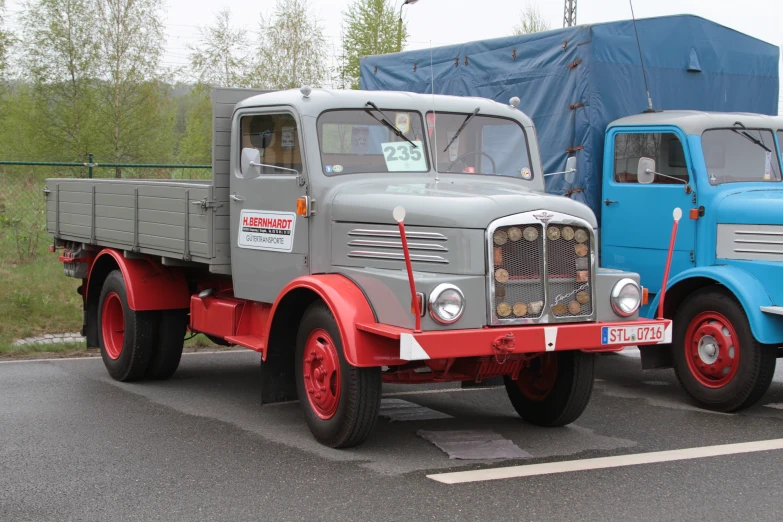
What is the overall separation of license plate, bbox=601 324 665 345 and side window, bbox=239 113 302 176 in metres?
2.38

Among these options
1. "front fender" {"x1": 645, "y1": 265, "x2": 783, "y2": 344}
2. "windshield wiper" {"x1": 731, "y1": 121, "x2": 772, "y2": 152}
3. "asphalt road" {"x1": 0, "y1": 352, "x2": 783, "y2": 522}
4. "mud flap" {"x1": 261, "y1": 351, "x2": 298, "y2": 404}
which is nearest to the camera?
"asphalt road" {"x1": 0, "y1": 352, "x2": 783, "y2": 522}

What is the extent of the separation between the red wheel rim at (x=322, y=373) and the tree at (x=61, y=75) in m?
21.9

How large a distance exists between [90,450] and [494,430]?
2.70 meters

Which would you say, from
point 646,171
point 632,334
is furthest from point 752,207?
point 632,334

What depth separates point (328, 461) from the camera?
5.95 meters

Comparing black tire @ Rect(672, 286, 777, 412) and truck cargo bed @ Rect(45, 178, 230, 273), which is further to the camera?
truck cargo bed @ Rect(45, 178, 230, 273)

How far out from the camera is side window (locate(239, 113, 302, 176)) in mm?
6935

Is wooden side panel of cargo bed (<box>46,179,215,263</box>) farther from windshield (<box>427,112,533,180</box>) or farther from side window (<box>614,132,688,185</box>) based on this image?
side window (<box>614,132,688,185</box>)

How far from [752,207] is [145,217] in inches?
195

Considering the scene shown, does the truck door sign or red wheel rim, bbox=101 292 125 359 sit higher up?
the truck door sign

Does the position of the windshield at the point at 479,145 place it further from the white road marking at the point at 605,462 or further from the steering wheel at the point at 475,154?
the white road marking at the point at 605,462

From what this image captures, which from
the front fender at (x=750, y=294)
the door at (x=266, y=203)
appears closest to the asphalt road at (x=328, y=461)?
the front fender at (x=750, y=294)

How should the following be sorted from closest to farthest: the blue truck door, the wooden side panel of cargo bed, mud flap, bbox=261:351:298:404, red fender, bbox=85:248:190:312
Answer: mud flap, bbox=261:351:298:404 < the wooden side panel of cargo bed < the blue truck door < red fender, bbox=85:248:190:312

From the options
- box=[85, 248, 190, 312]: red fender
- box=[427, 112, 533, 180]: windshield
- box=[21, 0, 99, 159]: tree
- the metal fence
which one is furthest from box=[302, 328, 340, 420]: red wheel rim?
box=[21, 0, 99, 159]: tree
